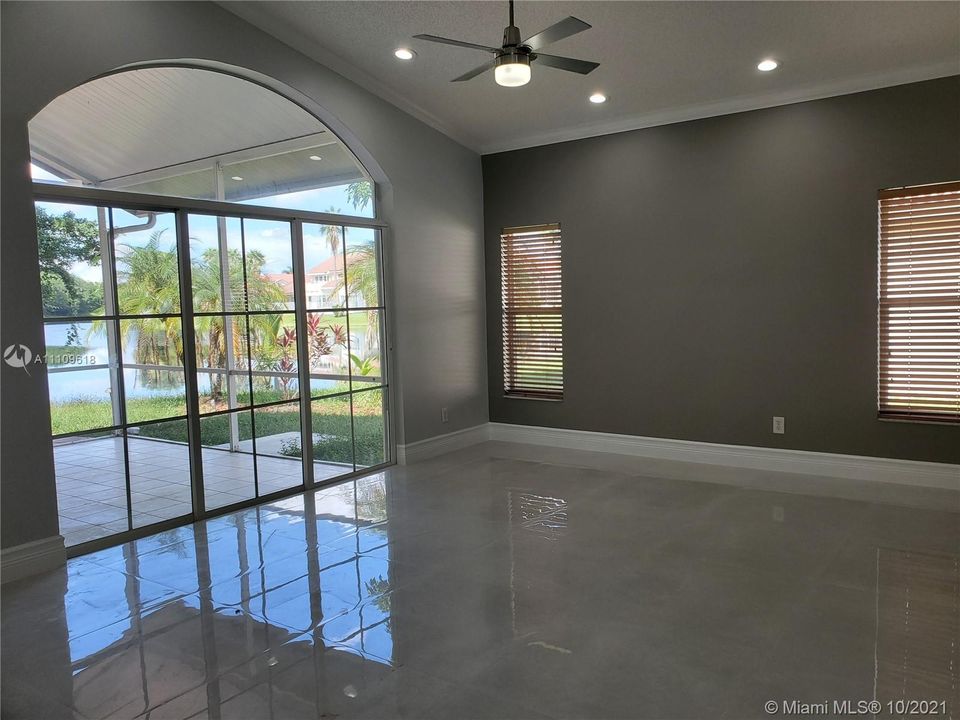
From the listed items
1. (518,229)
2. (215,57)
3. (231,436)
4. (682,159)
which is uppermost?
(215,57)

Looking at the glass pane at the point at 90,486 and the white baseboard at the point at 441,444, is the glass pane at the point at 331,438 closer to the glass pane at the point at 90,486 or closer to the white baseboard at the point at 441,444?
the white baseboard at the point at 441,444

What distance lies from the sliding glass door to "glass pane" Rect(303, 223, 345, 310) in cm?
1

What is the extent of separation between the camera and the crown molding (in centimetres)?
483

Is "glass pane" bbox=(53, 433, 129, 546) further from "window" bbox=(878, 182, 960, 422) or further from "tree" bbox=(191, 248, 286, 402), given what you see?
"window" bbox=(878, 182, 960, 422)

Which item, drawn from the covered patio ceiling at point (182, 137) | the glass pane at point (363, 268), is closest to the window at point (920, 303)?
the glass pane at point (363, 268)

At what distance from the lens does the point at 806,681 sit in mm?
2549

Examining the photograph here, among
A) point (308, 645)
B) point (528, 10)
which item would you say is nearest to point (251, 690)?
point (308, 645)

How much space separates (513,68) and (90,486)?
339 centimetres

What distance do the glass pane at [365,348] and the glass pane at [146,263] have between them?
1.57 meters

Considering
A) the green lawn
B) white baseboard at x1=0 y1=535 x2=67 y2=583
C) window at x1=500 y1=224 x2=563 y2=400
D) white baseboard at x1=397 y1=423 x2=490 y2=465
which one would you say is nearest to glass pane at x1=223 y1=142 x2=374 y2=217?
the green lawn

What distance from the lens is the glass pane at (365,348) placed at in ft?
19.1

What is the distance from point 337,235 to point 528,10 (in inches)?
89.9

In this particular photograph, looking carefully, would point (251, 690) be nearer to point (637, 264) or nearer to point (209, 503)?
point (209, 503)

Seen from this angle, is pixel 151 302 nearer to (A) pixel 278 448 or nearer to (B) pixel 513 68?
(A) pixel 278 448
